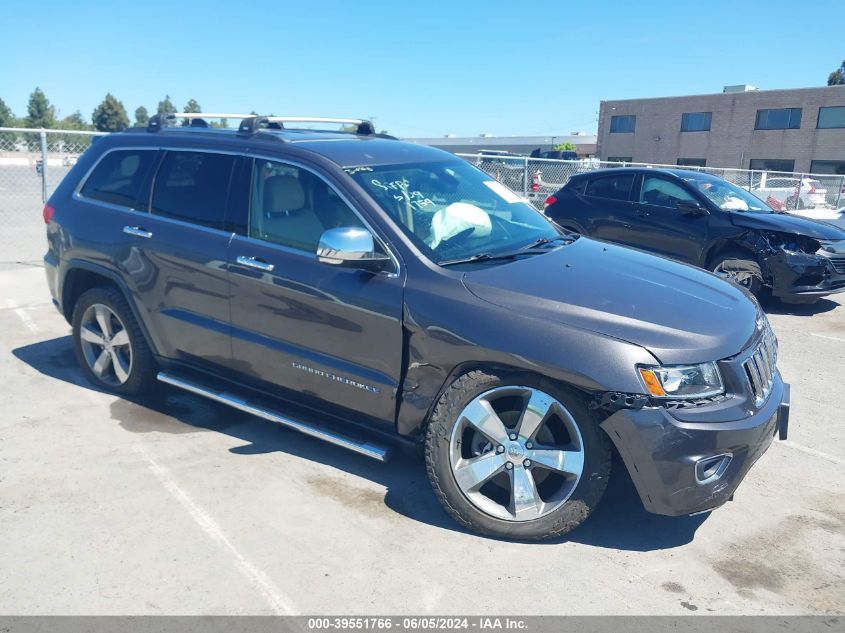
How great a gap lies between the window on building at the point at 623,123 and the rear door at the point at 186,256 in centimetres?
5601

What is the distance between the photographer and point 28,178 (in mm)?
12945

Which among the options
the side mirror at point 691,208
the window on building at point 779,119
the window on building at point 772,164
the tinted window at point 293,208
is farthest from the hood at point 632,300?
the window on building at point 779,119

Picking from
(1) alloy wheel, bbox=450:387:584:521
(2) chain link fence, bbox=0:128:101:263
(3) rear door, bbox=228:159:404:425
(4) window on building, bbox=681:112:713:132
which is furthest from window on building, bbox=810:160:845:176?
(1) alloy wheel, bbox=450:387:584:521

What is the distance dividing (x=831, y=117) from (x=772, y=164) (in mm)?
4683

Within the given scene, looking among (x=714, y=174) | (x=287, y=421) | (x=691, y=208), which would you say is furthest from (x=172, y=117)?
(x=714, y=174)

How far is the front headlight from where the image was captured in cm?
317

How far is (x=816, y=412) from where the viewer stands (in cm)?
539

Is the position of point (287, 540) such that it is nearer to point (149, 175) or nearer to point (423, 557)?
point (423, 557)

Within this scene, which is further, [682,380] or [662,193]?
[662,193]

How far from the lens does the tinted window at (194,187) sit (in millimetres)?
4551

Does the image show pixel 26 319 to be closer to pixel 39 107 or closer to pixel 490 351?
pixel 490 351

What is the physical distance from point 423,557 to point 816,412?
3.51 meters

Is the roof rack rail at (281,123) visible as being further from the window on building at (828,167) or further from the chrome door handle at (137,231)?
the window on building at (828,167)

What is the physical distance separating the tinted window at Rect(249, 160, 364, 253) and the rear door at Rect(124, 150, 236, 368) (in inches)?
9.2
